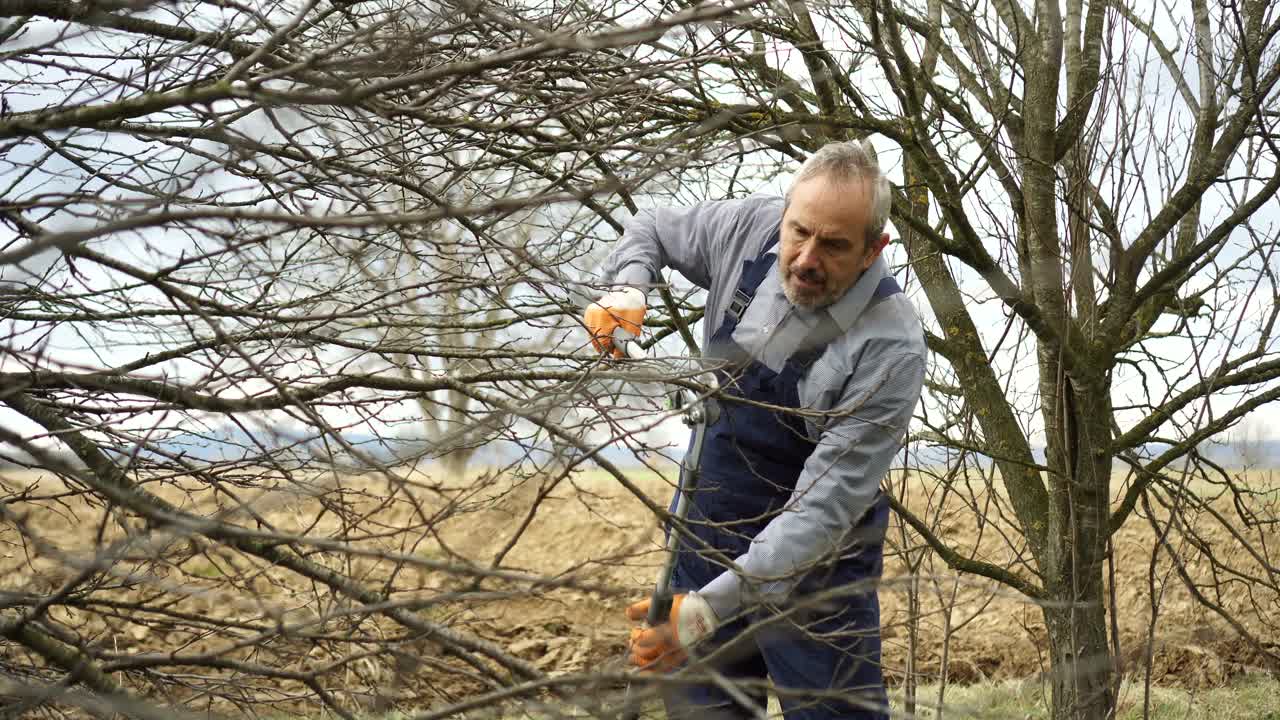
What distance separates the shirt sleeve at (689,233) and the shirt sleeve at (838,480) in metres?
0.73

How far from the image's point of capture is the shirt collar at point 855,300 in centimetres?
350

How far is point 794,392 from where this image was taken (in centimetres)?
366

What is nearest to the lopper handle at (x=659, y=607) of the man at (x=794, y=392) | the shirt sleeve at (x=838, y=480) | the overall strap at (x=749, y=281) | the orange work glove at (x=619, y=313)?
the man at (x=794, y=392)

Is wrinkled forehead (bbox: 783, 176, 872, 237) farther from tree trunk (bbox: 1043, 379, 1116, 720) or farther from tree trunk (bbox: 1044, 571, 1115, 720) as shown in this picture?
tree trunk (bbox: 1044, 571, 1115, 720)

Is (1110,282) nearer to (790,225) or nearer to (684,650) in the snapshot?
(790,225)

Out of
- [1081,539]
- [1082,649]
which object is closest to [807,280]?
[1081,539]

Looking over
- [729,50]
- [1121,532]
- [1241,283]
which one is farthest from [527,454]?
[1121,532]

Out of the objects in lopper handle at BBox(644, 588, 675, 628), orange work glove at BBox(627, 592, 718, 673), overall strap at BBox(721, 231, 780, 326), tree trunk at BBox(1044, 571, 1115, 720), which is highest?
overall strap at BBox(721, 231, 780, 326)

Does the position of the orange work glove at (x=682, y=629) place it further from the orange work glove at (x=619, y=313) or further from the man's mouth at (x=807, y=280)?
the man's mouth at (x=807, y=280)

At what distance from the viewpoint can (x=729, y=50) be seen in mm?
3738

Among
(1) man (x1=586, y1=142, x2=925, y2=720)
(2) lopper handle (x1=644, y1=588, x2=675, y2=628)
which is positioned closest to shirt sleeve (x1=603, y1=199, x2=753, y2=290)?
(1) man (x1=586, y1=142, x2=925, y2=720)

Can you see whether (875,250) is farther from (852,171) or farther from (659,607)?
(659,607)

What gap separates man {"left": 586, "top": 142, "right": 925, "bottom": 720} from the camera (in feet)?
10.4

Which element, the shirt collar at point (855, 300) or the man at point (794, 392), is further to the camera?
the shirt collar at point (855, 300)
